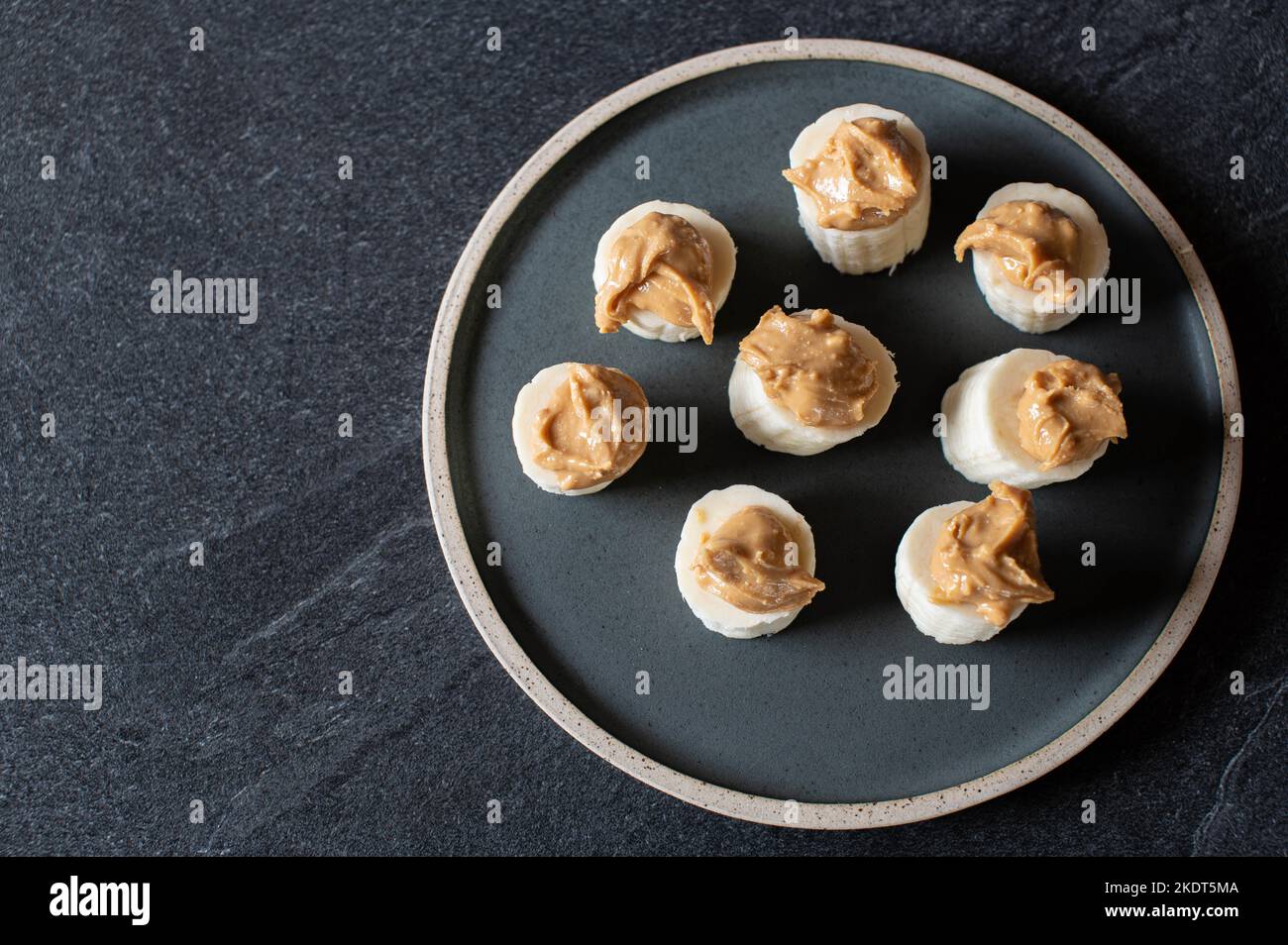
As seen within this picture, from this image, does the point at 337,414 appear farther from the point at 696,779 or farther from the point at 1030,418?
the point at 1030,418

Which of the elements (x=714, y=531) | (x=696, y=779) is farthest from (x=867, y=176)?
(x=696, y=779)

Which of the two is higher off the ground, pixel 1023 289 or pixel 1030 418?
pixel 1023 289
